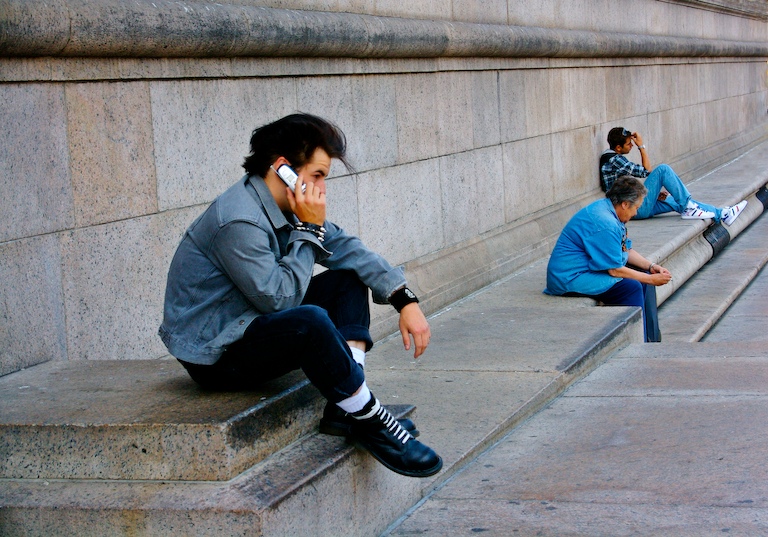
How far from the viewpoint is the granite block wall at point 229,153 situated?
404 centimetres

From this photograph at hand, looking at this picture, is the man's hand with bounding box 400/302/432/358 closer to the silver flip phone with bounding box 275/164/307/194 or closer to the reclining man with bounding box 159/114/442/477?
the reclining man with bounding box 159/114/442/477

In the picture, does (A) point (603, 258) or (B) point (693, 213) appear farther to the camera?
(B) point (693, 213)

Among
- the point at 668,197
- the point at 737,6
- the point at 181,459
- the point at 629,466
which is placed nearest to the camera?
the point at 181,459

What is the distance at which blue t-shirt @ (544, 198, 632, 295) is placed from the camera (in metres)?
7.08

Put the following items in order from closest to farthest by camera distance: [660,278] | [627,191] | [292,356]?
[292,356], [627,191], [660,278]

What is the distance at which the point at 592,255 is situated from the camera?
7105 millimetres

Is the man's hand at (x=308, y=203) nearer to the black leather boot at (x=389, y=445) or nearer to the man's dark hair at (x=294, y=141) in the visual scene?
the man's dark hair at (x=294, y=141)

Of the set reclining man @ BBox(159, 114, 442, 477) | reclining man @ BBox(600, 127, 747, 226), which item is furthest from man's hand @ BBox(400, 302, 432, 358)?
reclining man @ BBox(600, 127, 747, 226)

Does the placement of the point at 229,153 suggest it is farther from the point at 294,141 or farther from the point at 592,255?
the point at 592,255

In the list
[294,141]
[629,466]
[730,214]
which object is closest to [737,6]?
[730,214]

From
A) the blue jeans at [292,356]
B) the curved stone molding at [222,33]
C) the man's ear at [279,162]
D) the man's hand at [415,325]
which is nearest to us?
the blue jeans at [292,356]

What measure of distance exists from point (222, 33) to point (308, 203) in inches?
73.1

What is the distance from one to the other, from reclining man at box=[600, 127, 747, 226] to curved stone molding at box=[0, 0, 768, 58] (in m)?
2.43

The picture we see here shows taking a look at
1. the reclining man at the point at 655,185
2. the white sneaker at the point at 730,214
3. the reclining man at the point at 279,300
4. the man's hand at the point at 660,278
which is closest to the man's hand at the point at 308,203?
the reclining man at the point at 279,300
